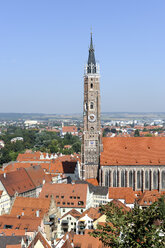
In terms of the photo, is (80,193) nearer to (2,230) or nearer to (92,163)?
(92,163)

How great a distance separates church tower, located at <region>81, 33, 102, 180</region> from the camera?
91.9 metres

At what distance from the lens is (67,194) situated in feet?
253

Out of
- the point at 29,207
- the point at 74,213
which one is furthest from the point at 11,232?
the point at 74,213

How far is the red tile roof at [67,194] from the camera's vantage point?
75.6 meters

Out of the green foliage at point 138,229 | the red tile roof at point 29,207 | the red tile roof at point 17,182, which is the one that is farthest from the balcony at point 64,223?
the green foliage at point 138,229

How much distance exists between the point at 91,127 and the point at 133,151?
10.4 meters

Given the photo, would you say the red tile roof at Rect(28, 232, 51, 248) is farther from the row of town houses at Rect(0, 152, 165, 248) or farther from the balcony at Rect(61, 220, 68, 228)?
the balcony at Rect(61, 220, 68, 228)

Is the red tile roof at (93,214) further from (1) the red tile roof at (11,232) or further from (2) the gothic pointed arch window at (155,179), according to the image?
(2) the gothic pointed arch window at (155,179)

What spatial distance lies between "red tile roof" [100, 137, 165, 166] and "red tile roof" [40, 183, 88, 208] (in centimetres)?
1415

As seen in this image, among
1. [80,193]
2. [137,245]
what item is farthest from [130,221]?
[80,193]

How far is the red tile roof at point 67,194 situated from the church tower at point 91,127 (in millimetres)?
13502

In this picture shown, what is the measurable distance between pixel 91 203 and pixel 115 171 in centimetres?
1192

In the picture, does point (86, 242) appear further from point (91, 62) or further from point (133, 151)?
point (91, 62)

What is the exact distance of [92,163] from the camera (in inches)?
3620
